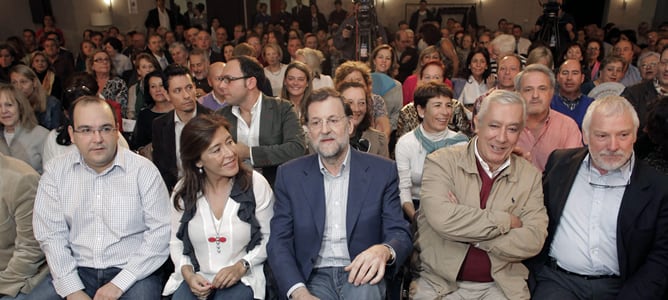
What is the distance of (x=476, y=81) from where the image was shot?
5.01 metres

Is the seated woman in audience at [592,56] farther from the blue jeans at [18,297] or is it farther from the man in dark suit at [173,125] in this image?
the blue jeans at [18,297]

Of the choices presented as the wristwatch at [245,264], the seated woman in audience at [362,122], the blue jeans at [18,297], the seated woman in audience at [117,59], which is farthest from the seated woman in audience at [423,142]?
the seated woman in audience at [117,59]

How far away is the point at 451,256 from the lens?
209 centimetres

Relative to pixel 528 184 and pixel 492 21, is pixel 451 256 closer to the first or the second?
pixel 528 184

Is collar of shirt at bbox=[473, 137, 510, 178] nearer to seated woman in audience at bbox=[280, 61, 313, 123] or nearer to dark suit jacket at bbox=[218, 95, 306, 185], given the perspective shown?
dark suit jacket at bbox=[218, 95, 306, 185]

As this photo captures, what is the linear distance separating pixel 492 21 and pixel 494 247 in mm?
11207

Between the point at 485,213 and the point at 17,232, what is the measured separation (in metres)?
2.14

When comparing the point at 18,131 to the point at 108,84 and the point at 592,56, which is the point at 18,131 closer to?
the point at 108,84

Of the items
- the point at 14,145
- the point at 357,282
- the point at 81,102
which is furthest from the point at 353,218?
the point at 14,145

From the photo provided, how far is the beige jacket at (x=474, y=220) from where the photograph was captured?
196 centimetres

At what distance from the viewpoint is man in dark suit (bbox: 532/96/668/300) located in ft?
6.46

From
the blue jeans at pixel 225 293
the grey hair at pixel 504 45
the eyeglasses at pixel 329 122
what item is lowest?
the blue jeans at pixel 225 293

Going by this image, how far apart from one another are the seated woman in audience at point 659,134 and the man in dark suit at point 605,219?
0.54 ft

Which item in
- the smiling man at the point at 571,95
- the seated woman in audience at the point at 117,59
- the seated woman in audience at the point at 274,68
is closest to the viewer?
the smiling man at the point at 571,95
